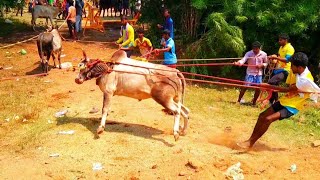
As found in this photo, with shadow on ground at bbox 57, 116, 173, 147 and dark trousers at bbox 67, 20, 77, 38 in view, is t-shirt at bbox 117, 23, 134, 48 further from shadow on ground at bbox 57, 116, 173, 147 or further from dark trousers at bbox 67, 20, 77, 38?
dark trousers at bbox 67, 20, 77, 38

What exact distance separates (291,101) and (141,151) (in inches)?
104

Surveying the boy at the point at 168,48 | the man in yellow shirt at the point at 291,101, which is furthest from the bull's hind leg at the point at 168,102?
the boy at the point at 168,48

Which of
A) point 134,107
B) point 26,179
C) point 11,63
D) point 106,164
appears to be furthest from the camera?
point 11,63

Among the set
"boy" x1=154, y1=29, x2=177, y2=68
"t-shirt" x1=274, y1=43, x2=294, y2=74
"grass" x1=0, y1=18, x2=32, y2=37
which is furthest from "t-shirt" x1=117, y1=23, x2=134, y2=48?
"grass" x1=0, y1=18, x2=32, y2=37

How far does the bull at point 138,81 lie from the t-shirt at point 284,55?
2.77 meters

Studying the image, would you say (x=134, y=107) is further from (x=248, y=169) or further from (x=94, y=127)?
(x=248, y=169)

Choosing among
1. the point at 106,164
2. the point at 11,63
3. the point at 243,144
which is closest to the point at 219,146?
the point at 243,144

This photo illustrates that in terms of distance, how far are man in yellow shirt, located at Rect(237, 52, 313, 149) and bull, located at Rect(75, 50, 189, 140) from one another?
1.49 metres

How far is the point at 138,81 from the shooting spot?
7.42 metres

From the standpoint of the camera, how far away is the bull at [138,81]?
7.35m

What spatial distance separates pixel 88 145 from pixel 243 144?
273 centimetres

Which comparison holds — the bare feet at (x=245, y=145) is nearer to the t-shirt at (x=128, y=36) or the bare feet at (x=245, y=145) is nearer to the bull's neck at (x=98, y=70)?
the bull's neck at (x=98, y=70)

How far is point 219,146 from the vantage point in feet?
23.4

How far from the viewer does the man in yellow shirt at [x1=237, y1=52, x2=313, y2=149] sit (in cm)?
613
